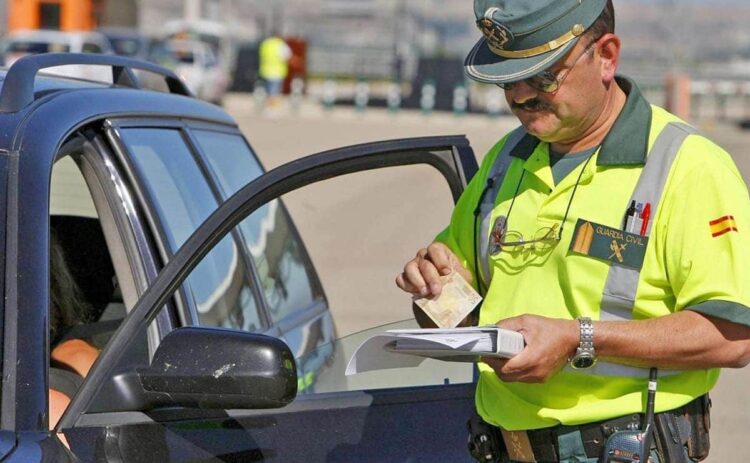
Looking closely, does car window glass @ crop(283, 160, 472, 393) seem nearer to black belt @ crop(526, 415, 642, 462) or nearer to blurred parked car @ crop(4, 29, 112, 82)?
black belt @ crop(526, 415, 642, 462)

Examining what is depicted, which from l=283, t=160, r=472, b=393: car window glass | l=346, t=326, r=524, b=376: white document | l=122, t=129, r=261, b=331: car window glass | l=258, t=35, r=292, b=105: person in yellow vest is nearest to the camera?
l=346, t=326, r=524, b=376: white document

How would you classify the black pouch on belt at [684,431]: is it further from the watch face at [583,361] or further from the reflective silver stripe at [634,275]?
the watch face at [583,361]

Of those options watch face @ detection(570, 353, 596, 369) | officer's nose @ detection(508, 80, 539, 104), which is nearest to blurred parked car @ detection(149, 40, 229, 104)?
officer's nose @ detection(508, 80, 539, 104)

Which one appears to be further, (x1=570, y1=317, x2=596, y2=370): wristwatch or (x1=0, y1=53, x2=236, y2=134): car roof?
(x1=0, y1=53, x2=236, y2=134): car roof

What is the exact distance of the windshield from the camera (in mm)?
3062

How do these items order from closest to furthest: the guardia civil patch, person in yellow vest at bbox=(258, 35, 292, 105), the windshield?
1. the guardia civil patch
2. the windshield
3. person in yellow vest at bbox=(258, 35, 292, 105)

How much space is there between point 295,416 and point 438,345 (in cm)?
50

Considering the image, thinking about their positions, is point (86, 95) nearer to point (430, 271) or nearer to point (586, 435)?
point (430, 271)

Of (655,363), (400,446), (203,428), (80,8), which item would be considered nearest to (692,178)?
(655,363)

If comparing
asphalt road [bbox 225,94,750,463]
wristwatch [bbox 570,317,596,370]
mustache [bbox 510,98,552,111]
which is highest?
mustache [bbox 510,98,552,111]

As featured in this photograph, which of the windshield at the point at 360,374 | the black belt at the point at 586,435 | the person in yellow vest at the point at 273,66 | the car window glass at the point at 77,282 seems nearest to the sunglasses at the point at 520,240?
the black belt at the point at 586,435

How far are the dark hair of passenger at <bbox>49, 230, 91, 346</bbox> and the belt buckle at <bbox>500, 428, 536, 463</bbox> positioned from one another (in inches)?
56.6

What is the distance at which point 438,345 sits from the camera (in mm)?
2396

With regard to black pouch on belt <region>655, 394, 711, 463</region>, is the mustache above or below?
above
